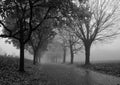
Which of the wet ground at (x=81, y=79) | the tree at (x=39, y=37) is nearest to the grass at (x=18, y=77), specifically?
the wet ground at (x=81, y=79)

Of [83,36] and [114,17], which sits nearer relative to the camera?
[114,17]

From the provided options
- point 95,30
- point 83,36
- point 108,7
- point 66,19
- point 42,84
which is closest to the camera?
point 42,84

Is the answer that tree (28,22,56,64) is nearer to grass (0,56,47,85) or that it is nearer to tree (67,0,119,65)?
tree (67,0,119,65)

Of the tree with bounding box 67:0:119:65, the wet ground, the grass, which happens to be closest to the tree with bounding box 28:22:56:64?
the tree with bounding box 67:0:119:65

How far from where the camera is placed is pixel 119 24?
83.4ft

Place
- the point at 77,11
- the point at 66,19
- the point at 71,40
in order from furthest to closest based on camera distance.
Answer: the point at 71,40
the point at 66,19
the point at 77,11

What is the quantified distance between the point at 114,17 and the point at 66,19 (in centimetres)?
1371

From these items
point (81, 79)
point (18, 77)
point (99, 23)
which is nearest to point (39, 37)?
point (99, 23)

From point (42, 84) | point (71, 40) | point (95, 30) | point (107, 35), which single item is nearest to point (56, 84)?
point (42, 84)

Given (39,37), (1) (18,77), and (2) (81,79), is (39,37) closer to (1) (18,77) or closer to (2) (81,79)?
(1) (18,77)

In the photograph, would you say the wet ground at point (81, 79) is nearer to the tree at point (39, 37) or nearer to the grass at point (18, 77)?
the grass at point (18, 77)

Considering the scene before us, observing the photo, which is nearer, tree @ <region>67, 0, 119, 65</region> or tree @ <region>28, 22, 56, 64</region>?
tree @ <region>67, 0, 119, 65</region>

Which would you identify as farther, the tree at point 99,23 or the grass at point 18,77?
the tree at point 99,23

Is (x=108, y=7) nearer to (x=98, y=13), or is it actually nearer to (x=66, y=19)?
(x=98, y=13)
